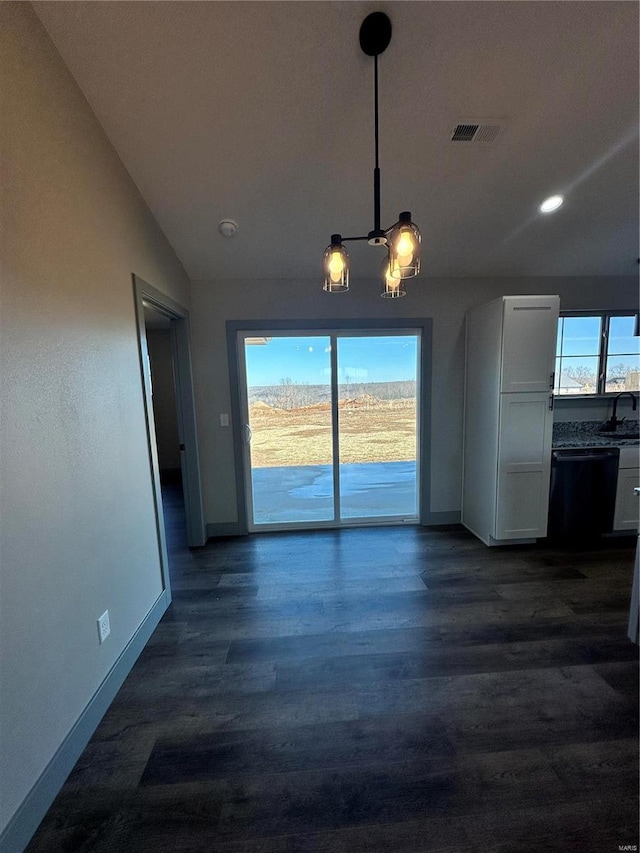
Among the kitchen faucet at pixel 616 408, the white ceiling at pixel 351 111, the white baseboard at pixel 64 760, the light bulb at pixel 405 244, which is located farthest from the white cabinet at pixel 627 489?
the white baseboard at pixel 64 760

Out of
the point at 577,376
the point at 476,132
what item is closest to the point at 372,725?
the point at 476,132

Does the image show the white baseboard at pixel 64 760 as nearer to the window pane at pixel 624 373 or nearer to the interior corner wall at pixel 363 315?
the interior corner wall at pixel 363 315

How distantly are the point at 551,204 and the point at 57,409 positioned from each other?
11.2 feet

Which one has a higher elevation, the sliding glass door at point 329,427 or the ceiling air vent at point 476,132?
the ceiling air vent at point 476,132

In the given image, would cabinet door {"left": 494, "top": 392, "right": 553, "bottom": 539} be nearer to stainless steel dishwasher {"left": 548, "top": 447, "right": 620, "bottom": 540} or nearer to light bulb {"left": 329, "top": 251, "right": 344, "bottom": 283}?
stainless steel dishwasher {"left": 548, "top": 447, "right": 620, "bottom": 540}

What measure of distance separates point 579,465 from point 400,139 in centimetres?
295

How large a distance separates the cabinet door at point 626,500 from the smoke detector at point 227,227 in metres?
3.93

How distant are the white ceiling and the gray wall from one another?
10.5 ft

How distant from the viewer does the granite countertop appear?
3082 millimetres

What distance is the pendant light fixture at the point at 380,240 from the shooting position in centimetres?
127

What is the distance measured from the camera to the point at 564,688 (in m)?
1.70

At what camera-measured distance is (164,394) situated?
5.77 meters

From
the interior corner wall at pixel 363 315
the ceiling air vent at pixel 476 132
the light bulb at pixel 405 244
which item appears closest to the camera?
the light bulb at pixel 405 244

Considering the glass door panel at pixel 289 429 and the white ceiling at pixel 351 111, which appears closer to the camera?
the white ceiling at pixel 351 111
